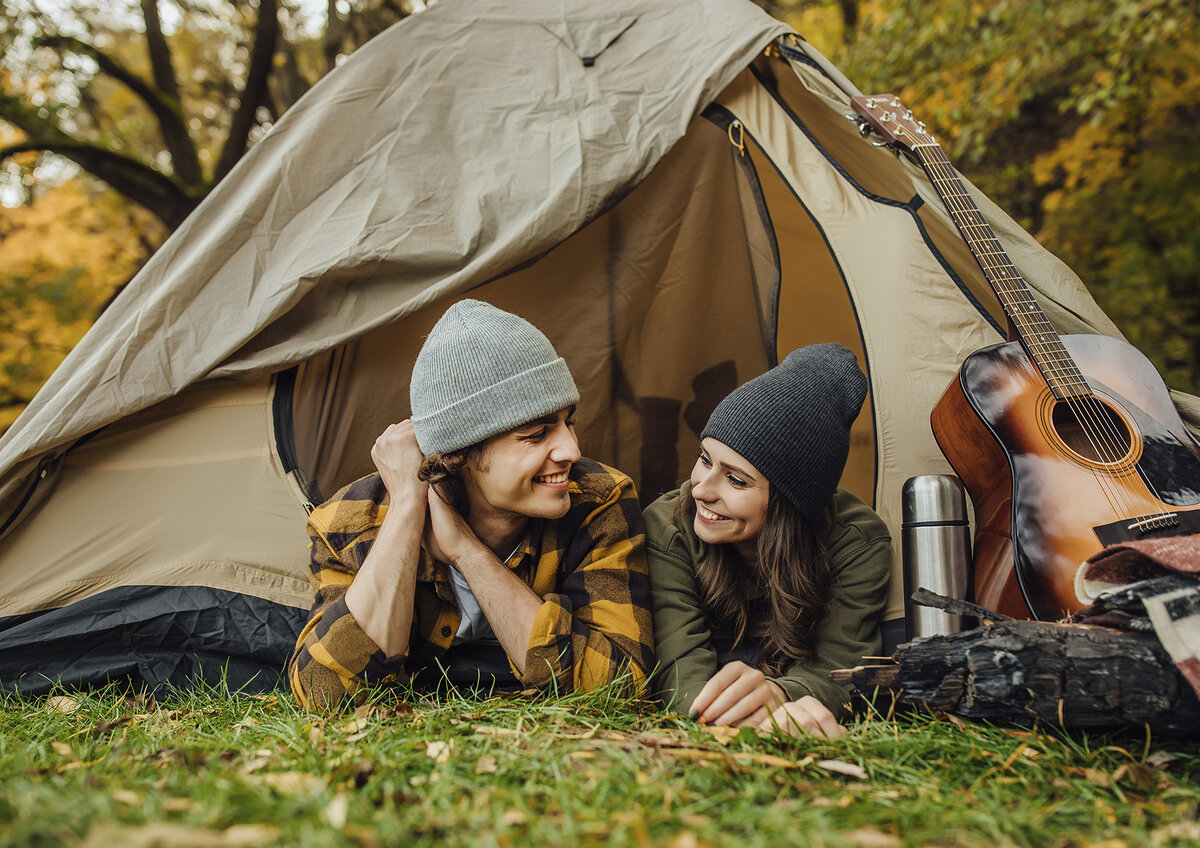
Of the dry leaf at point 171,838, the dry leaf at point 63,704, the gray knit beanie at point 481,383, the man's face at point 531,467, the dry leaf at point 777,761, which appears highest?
the gray knit beanie at point 481,383

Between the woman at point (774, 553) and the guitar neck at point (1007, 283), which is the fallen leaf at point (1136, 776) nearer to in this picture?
the woman at point (774, 553)

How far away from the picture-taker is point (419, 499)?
85.3 inches

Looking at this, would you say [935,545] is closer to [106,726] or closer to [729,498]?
[729,498]

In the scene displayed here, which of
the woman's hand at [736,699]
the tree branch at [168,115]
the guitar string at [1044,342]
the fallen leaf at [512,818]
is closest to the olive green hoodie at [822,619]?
the woman's hand at [736,699]

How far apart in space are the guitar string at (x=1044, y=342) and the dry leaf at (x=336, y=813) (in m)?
1.92

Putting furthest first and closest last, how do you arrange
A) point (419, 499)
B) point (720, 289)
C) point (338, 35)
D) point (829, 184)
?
point (338, 35) → point (720, 289) → point (829, 184) → point (419, 499)

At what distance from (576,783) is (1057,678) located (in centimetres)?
95

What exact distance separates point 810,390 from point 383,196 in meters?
1.45

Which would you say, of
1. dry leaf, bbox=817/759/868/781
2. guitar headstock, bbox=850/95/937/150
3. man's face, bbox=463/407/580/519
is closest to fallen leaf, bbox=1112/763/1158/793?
dry leaf, bbox=817/759/868/781

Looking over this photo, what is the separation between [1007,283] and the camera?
2.53m

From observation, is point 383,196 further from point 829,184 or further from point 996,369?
point 996,369

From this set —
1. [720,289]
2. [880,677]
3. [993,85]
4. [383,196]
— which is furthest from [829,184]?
[993,85]

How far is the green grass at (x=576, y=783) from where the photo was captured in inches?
46.8

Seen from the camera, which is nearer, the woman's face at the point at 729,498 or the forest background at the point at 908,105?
the woman's face at the point at 729,498
